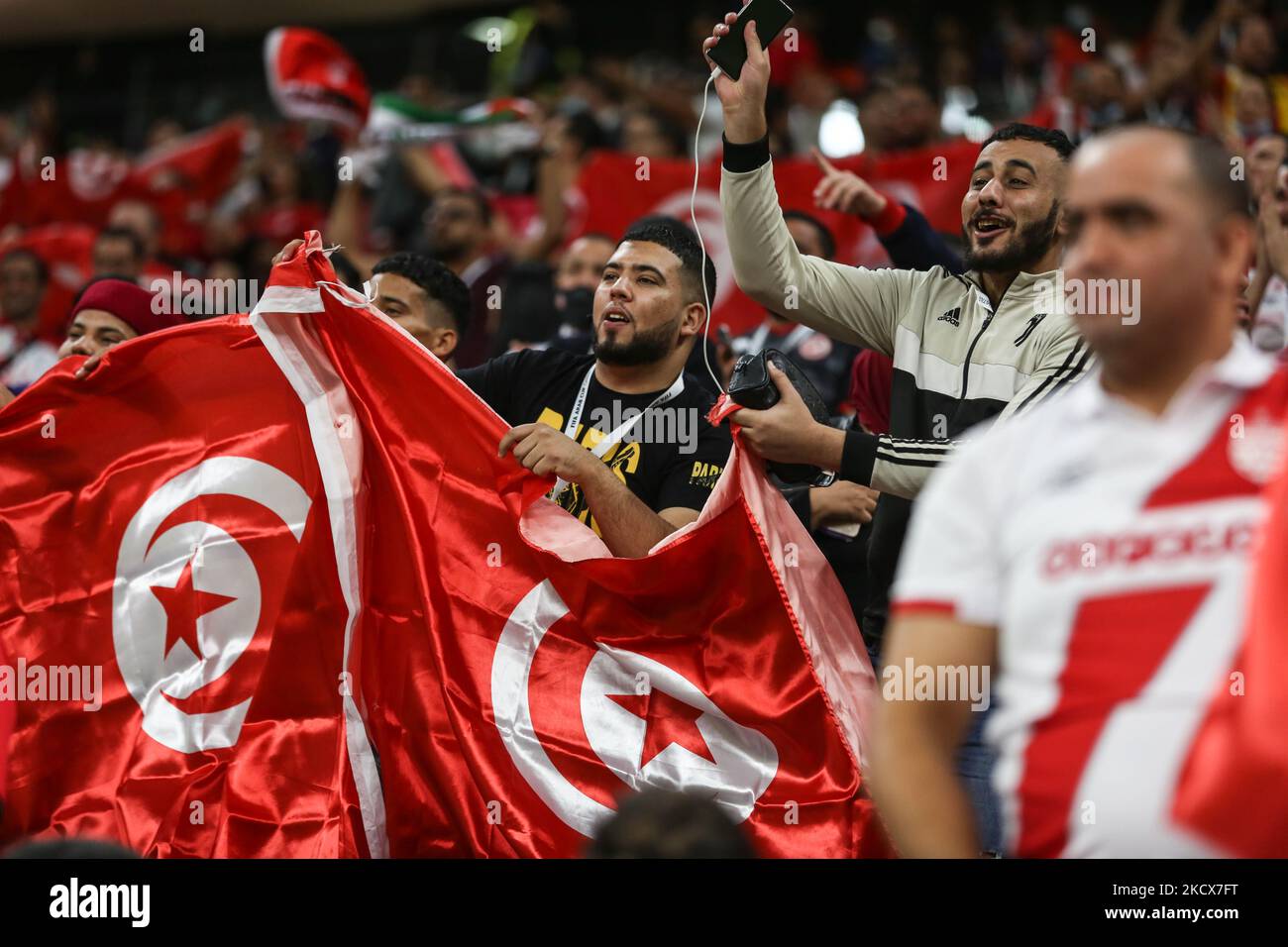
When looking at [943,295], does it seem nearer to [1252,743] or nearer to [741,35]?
[741,35]

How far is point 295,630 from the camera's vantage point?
159 inches

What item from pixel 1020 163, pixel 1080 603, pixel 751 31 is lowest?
pixel 1080 603

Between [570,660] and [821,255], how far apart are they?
250 centimetres

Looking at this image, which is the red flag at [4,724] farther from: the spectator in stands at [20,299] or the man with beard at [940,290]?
the spectator in stands at [20,299]

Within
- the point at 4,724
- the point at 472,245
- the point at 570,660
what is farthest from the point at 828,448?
the point at 472,245

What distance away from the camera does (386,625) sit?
4098 millimetres

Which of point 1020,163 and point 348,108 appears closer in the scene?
point 1020,163

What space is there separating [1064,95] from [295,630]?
6612 mm

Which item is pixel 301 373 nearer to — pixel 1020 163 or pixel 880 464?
pixel 880 464

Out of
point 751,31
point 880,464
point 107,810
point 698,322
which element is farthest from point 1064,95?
point 107,810

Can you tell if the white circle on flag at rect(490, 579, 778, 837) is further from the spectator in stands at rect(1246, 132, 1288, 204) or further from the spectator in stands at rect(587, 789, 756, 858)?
the spectator in stands at rect(1246, 132, 1288, 204)

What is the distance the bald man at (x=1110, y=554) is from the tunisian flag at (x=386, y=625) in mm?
1584

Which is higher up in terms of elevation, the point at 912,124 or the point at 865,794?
the point at 912,124

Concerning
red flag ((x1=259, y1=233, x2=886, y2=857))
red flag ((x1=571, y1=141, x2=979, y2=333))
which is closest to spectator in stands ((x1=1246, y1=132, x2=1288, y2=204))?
red flag ((x1=571, y1=141, x2=979, y2=333))
